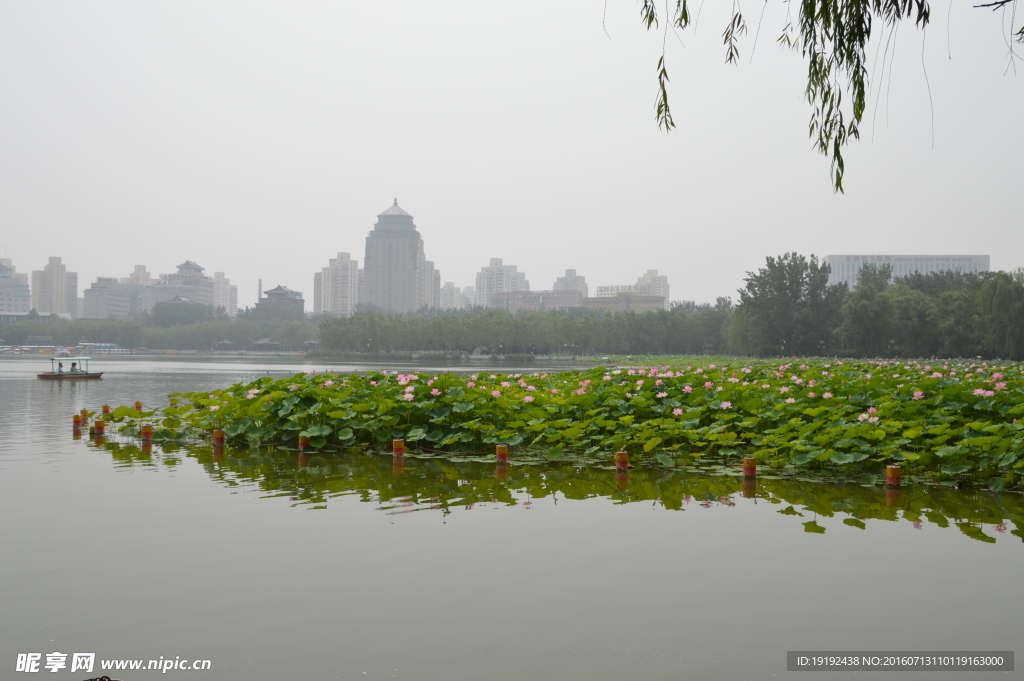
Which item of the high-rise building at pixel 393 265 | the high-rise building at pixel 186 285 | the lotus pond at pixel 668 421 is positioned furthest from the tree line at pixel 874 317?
the high-rise building at pixel 186 285

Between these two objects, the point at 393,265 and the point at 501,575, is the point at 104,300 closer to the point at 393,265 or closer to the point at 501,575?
the point at 393,265

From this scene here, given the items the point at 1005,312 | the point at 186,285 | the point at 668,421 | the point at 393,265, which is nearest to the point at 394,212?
the point at 393,265

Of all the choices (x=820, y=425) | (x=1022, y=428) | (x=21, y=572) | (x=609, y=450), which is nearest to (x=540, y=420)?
(x=609, y=450)

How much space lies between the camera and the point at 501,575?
4.28 m

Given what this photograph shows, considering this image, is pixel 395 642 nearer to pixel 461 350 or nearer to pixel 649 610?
pixel 649 610

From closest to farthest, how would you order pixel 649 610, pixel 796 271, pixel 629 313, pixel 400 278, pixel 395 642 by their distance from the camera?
pixel 395 642 → pixel 649 610 → pixel 796 271 → pixel 629 313 → pixel 400 278

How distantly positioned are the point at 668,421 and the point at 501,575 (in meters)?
4.24

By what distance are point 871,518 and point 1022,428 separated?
187 cm

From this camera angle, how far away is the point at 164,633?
3.47m

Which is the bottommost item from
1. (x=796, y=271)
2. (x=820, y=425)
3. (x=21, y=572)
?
(x=21, y=572)

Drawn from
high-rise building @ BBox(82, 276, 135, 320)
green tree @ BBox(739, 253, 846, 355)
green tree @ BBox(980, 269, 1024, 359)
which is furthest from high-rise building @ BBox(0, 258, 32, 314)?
green tree @ BBox(980, 269, 1024, 359)

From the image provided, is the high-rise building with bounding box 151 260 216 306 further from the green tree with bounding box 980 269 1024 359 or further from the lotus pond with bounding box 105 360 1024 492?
the lotus pond with bounding box 105 360 1024 492

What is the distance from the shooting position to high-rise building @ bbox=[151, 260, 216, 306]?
19212cm

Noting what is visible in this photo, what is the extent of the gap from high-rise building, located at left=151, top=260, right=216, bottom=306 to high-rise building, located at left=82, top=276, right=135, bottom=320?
8307 millimetres
